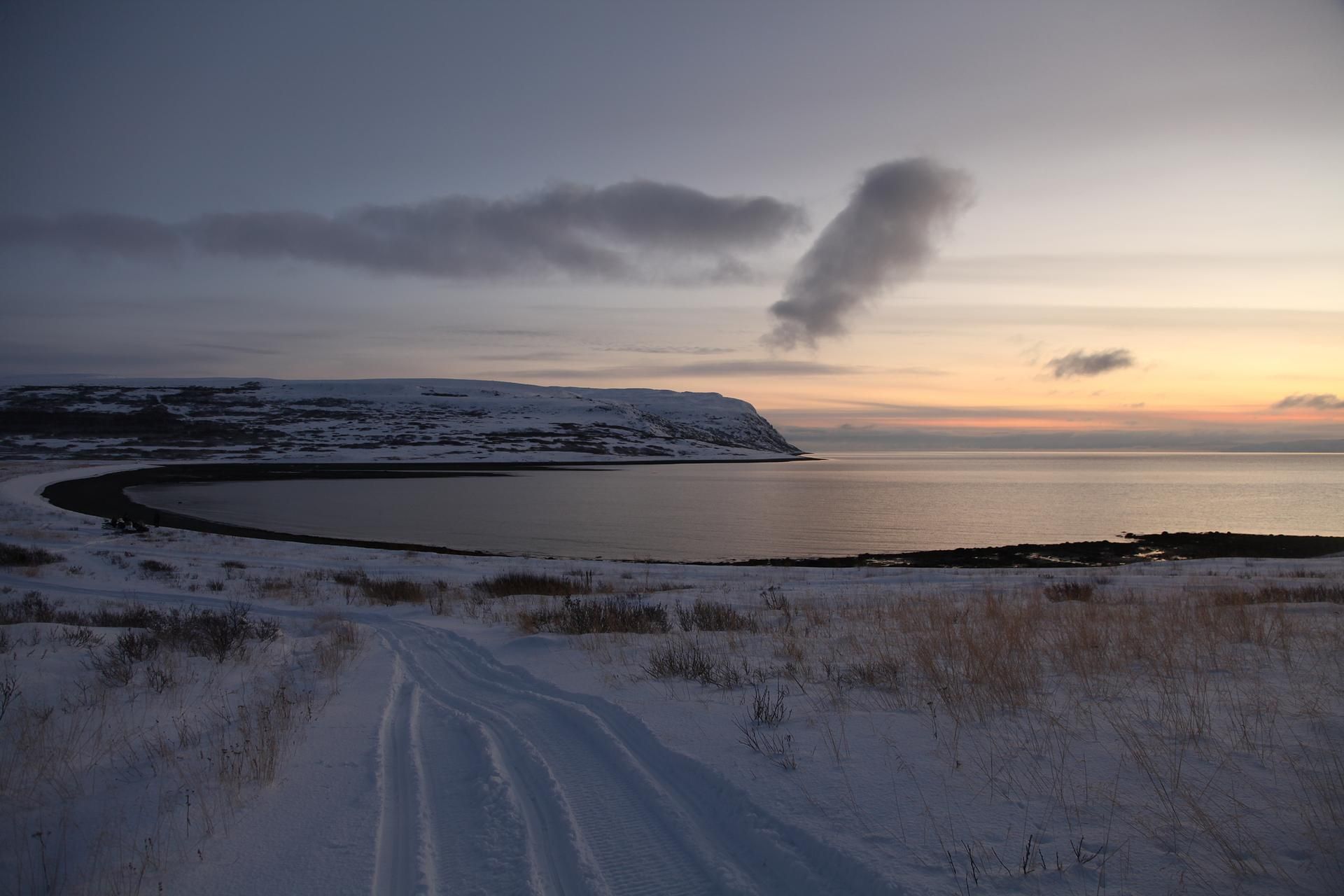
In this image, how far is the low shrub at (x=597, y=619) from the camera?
11352 mm

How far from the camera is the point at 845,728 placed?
5.51m

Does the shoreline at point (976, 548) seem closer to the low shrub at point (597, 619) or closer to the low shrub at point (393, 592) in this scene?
the low shrub at point (393, 592)

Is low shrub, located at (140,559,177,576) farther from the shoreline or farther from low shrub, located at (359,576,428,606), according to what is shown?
the shoreline

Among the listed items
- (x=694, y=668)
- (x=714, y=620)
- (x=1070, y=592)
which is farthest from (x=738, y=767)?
(x=1070, y=592)

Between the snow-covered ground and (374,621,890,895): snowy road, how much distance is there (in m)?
0.02

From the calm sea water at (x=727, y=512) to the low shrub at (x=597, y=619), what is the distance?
68.1 ft

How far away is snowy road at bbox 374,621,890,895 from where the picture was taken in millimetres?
3668

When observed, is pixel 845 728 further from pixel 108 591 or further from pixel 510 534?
pixel 510 534

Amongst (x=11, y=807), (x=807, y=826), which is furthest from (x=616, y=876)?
(x=11, y=807)

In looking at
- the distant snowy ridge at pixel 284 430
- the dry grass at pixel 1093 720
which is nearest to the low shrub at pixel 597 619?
the dry grass at pixel 1093 720

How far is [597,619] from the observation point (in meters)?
11.9

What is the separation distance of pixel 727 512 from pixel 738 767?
49655mm

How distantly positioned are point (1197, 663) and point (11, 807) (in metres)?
10.1

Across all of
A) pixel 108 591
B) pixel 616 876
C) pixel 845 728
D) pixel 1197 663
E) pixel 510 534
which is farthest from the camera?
pixel 510 534
